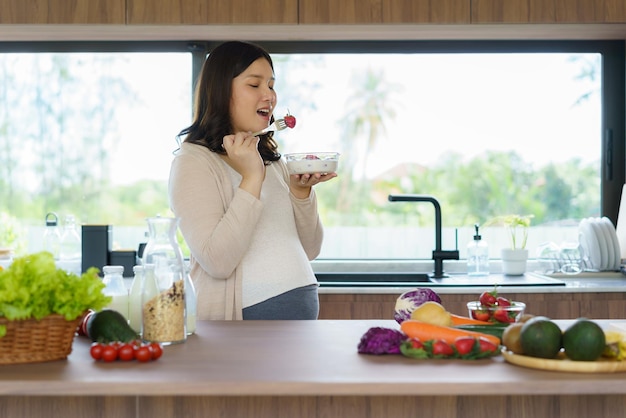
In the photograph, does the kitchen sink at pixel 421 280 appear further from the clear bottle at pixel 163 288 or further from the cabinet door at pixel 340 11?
the clear bottle at pixel 163 288

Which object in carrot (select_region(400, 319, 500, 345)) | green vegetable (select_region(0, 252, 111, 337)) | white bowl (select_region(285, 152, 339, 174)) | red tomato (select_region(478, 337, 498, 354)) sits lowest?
red tomato (select_region(478, 337, 498, 354))

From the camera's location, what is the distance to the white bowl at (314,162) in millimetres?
2307

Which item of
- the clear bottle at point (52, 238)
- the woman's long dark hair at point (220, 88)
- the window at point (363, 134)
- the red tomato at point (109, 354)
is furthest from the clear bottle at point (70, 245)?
the red tomato at point (109, 354)

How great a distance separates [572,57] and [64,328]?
3.20 metres

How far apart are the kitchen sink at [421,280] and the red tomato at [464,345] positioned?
173cm

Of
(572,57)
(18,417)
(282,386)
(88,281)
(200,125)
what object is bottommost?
(18,417)

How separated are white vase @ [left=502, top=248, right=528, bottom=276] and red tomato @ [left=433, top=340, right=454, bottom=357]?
2.18 m

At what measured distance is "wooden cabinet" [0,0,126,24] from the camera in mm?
3590

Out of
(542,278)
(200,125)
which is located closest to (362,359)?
(200,125)

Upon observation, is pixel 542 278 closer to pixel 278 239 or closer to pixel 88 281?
pixel 278 239

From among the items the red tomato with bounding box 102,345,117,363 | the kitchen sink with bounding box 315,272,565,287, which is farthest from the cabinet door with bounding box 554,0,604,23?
the red tomato with bounding box 102,345,117,363

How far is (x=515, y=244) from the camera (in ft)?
13.1

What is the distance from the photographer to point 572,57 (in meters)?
4.12

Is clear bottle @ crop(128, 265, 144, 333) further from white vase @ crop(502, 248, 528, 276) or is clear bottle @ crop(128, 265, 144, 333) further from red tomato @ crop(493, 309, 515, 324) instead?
white vase @ crop(502, 248, 528, 276)
